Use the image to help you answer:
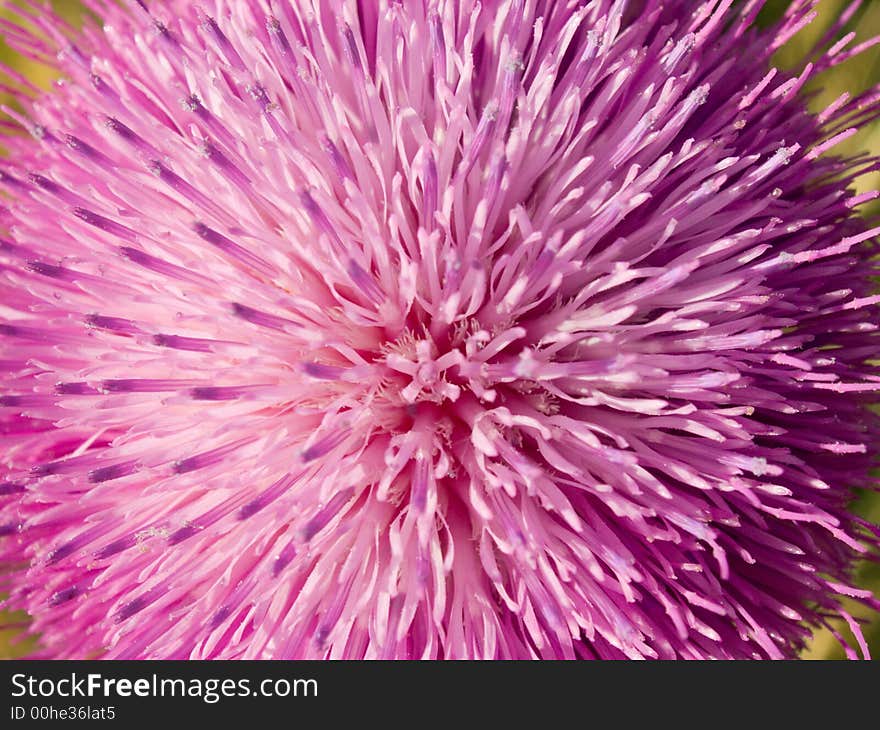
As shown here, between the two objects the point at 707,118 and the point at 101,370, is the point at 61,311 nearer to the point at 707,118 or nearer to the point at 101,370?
the point at 101,370

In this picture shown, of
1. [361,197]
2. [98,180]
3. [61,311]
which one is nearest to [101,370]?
[61,311]

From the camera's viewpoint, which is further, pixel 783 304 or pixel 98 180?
pixel 98 180

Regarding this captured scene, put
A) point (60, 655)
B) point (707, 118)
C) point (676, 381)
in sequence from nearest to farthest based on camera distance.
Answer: point (676, 381), point (707, 118), point (60, 655)

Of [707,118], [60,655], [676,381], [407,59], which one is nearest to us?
[676,381]

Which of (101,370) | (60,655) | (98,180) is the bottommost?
(60,655)

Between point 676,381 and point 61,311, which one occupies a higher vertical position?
point 676,381

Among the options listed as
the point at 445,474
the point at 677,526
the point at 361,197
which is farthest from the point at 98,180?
the point at 677,526
